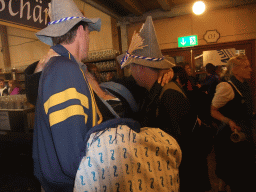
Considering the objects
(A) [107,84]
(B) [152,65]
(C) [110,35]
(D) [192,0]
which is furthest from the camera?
(C) [110,35]

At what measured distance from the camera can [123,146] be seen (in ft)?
2.11

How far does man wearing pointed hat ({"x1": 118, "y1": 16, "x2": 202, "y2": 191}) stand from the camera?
3.62 ft

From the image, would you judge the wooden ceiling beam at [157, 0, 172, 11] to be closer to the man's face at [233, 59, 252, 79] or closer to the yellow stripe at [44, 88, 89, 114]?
the man's face at [233, 59, 252, 79]

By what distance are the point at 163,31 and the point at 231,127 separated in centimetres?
499

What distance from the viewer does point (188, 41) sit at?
Answer: 5.98 meters

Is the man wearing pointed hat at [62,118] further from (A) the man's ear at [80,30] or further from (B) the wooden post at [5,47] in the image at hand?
(B) the wooden post at [5,47]

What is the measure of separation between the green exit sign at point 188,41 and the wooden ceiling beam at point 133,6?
1589 millimetres

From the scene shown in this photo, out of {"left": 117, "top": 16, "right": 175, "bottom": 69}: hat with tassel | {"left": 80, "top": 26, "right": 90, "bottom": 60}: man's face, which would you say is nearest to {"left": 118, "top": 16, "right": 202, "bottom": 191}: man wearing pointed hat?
{"left": 117, "top": 16, "right": 175, "bottom": 69}: hat with tassel

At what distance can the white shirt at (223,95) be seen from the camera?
2.09 m

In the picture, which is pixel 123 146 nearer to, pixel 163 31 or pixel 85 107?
pixel 85 107

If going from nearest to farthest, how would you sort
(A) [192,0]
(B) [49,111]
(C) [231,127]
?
(B) [49,111], (C) [231,127], (A) [192,0]

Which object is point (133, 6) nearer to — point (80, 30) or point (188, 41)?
→ point (188, 41)

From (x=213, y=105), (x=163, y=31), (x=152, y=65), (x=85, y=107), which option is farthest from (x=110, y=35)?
(x=85, y=107)

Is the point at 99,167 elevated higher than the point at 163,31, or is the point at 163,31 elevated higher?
the point at 163,31
